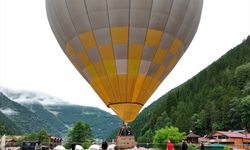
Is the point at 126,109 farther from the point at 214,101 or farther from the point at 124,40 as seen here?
the point at 214,101

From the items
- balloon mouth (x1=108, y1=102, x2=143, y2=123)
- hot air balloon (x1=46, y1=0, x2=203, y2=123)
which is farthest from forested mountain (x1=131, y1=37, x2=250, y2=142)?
balloon mouth (x1=108, y1=102, x2=143, y2=123)

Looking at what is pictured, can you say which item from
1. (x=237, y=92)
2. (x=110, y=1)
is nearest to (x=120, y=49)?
(x=110, y=1)

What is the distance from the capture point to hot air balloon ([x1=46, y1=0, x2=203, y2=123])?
15742 millimetres

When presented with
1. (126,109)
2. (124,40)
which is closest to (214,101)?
(126,109)

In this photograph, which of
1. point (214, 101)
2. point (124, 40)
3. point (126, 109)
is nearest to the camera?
point (124, 40)

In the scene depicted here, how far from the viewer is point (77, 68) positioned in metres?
18.0

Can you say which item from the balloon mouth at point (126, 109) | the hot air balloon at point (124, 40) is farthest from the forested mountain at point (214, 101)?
the balloon mouth at point (126, 109)

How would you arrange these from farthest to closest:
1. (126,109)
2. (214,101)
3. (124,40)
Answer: (214,101) < (126,109) < (124,40)

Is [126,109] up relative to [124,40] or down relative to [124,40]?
down

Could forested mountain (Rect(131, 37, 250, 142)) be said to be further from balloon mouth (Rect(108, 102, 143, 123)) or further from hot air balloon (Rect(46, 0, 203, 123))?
balloon mouth (Rect(108, 102, 143, 123))

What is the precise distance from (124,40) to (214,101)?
114 m

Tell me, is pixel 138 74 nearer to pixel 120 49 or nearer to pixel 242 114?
pixel 120 49

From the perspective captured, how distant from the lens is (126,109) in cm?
1659

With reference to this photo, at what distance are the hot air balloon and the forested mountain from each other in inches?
3627
